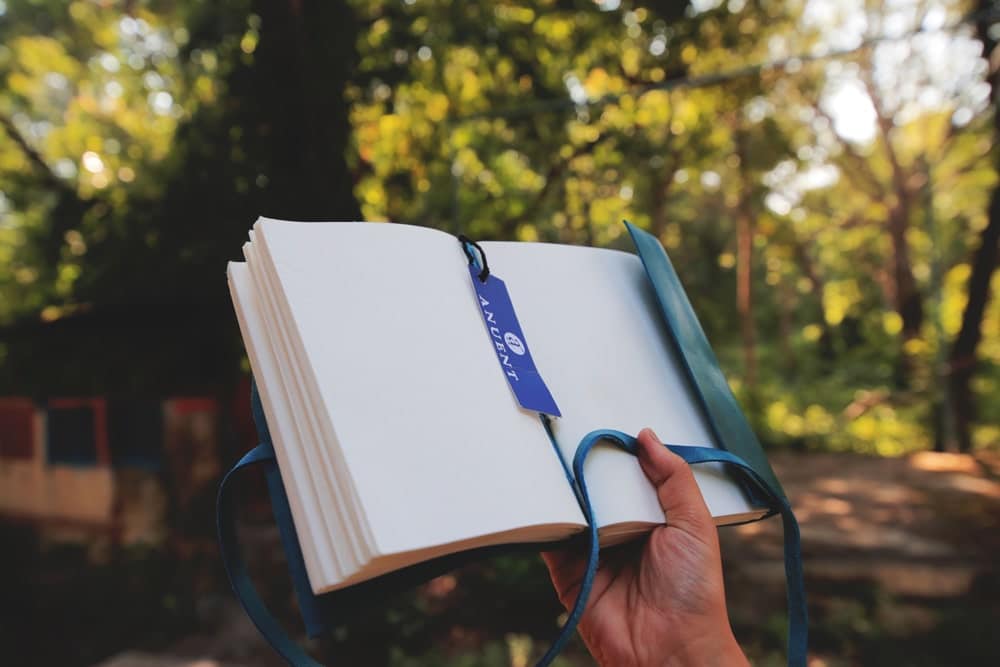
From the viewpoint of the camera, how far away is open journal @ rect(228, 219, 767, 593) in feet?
1.89

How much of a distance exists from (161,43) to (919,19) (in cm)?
809

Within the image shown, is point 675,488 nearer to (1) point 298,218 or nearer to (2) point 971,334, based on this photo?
(1) point 298,218

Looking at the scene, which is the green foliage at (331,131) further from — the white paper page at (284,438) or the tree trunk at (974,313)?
the white paper page at (284,438)

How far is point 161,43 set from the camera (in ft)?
12.0

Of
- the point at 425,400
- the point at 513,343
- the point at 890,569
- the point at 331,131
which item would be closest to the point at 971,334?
the point at 890,569

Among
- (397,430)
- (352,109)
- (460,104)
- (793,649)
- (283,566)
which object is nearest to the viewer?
(397,430)

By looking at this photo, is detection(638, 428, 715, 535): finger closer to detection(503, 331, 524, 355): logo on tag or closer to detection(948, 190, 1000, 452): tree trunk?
detection(503, 331, 524, 355): logo on tag

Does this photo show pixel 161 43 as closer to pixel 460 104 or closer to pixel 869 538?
pixel 460 104

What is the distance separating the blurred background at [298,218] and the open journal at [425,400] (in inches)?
36.3

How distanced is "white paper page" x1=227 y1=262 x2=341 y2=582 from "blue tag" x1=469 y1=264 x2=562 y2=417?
9.7 inches

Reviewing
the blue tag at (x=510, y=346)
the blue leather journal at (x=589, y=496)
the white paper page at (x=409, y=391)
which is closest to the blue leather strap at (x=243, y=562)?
the blue leather journal at (x=589, y=496)

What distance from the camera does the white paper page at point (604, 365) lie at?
29.9 inches

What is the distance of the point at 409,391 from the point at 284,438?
0.14 m

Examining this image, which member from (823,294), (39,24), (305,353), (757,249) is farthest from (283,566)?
(823,294)
